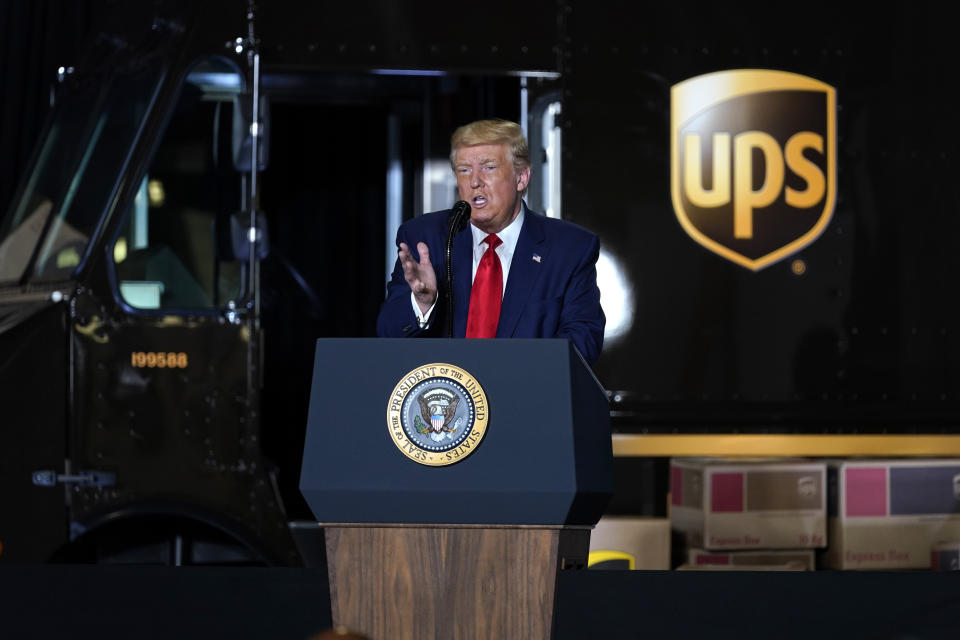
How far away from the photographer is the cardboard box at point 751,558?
4652 mm

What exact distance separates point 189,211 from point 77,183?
409 millimetres

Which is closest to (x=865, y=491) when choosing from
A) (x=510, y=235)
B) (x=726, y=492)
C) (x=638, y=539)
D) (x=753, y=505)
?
(x=753, y=505)

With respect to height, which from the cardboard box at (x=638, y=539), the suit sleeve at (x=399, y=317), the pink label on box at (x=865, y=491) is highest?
the suit sleeve at (x=399, y=317)

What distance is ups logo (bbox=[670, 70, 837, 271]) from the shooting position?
4.68 metres

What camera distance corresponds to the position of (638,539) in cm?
461

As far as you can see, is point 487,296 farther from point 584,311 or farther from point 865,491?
point 865,491

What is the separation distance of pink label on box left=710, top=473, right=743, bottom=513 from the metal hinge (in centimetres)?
211

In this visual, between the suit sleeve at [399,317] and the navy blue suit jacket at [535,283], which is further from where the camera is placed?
the navy blue suit jacket at [535,283]

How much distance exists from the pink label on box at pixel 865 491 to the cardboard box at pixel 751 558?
24 cm

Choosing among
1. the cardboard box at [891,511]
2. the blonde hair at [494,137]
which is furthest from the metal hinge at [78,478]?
the cardboard box at [891,511]

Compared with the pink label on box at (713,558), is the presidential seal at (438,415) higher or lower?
higher

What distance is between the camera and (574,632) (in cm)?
281

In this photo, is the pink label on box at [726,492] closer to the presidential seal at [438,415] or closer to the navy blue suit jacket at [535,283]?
the navy blue suit jacket at [535,283]

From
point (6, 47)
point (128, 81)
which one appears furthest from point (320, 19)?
point (6, 47)
